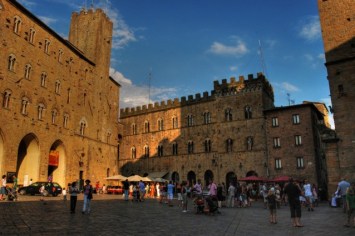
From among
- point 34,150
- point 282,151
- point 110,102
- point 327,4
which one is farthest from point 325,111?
point 34,150

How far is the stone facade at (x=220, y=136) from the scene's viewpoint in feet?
111

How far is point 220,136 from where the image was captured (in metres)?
38.8

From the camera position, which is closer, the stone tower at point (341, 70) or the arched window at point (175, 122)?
the stone tower at point (341, 70)

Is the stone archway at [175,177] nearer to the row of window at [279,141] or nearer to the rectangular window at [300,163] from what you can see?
the row of window at [279,141]

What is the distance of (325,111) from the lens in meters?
48.6

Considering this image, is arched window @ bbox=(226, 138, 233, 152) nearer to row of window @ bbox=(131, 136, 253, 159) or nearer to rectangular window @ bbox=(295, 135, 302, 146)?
row of window @ bbox=(131, 136, 253, 159)

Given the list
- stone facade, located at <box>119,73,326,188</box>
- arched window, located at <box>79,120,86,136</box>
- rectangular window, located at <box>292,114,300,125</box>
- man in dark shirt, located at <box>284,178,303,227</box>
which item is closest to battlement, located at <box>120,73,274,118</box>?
stone facade, located at <box>119,73,326,188</box>

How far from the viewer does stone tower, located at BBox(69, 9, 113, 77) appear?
39781 millimetres

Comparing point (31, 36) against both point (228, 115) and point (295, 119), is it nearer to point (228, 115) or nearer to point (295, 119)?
point (228, 115)

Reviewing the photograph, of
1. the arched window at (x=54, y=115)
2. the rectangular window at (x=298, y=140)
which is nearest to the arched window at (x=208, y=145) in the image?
the rectangular window at (x=298, y=140)

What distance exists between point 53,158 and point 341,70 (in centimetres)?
2785

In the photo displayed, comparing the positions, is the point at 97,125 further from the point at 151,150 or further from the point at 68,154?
the point at 151,150

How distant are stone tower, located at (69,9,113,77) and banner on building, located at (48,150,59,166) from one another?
13.1 m

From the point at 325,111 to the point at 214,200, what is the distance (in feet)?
130
